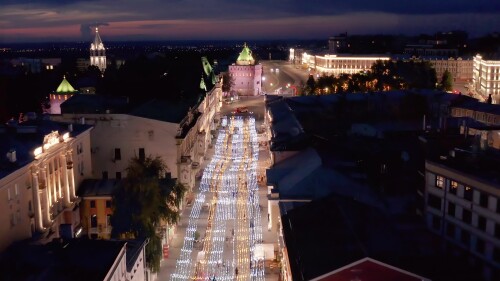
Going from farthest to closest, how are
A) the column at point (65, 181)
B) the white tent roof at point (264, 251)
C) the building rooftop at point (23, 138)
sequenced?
the column at point (65, 181), the white tent roof at point (264, 251), the building rooftop at point (23, 138)

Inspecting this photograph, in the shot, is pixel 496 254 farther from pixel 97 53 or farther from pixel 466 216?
pixel 97 53

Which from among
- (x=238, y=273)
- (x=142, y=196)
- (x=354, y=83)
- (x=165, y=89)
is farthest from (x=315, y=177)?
(x=354, y=83)

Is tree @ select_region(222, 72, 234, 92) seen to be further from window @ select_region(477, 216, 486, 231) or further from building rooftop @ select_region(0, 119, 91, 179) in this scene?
window @ select_region(477, 216, 486, 231)

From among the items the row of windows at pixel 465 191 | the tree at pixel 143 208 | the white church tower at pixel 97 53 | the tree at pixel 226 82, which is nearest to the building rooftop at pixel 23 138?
the tree at pixel 143 208

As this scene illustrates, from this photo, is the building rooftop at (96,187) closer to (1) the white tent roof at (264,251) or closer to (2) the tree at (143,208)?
(2) the tree at (143,208)

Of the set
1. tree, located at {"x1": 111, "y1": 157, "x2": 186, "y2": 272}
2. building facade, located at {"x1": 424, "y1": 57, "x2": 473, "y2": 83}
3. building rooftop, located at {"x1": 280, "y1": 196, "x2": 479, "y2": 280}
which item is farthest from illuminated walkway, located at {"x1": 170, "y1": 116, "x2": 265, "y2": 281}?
building facade, located at {"x1": 424, "y1": 57, "x2": 473, "y2": 83}
